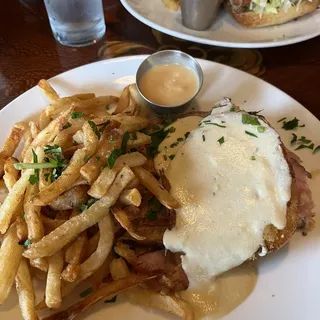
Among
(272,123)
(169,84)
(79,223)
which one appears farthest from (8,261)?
(272,123)

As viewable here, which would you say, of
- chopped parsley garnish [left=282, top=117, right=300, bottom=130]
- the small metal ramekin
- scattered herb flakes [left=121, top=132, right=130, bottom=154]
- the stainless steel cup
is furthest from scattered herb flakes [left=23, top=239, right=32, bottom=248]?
the stainless steel cup

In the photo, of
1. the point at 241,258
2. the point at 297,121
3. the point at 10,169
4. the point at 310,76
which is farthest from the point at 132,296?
the point at 310,76

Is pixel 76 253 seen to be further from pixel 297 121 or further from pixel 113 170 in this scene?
pixel 297 121

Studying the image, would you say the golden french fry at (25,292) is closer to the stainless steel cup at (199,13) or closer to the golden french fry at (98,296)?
the golden french fry at (98,296)

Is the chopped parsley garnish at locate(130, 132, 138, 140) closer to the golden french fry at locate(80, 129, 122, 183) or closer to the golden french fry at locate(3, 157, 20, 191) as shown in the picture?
the golden french fry at locate(80, 129, 122, 183)

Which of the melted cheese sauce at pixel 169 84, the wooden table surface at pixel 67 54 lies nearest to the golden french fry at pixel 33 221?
the melted cheese sauce at pixel 169 84

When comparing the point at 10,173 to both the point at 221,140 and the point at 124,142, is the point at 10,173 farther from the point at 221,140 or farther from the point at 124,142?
the point at 221,140
